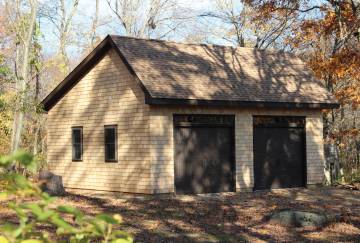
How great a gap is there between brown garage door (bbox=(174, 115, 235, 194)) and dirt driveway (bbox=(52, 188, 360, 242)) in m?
0.78

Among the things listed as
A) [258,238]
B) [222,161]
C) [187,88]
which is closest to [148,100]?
[187,88]

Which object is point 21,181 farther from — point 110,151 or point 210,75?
point 210,75

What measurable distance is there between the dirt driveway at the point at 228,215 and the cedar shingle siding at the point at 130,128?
1436 mm

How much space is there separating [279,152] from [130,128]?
5713 millimetres

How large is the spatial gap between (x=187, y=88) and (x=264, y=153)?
13.4 feet

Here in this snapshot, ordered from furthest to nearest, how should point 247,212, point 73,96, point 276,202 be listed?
1. point 73,96
2. point 276,202
3. point 247,212

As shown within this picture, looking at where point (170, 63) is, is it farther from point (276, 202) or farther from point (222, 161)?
point (276, 202)

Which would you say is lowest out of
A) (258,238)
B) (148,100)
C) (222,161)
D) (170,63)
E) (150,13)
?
(258,238)

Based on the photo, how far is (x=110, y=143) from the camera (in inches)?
784

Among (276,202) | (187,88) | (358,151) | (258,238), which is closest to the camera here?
(258,238)

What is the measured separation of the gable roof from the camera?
722 inches

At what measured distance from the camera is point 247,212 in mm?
14219

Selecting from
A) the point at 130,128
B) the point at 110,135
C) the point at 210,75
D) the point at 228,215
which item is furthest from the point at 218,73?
the point at 228,215

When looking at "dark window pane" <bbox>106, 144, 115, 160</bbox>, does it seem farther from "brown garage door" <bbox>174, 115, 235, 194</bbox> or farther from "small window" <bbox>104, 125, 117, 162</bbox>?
"brown garage door" <bbox>174, 115, 235, 194</bbox>
